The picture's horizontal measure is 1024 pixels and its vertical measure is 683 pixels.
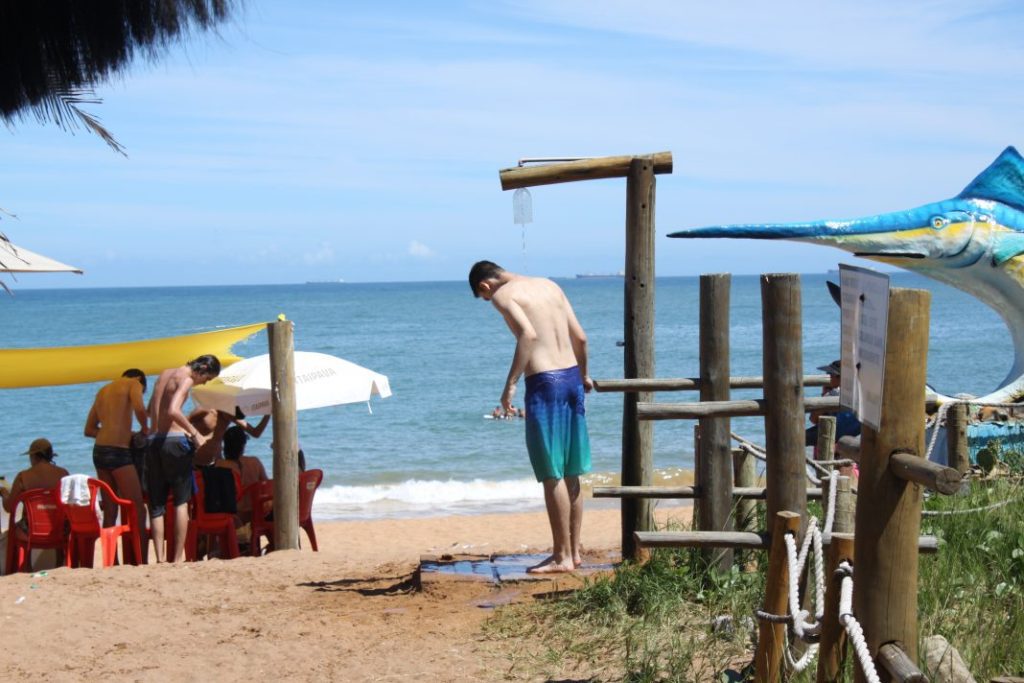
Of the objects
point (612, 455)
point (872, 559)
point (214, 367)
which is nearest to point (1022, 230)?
point (214, 367)

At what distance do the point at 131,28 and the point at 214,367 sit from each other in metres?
5.49

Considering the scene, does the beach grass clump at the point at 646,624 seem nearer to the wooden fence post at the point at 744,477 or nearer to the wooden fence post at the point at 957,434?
the wooden fence post at the point at 744,477

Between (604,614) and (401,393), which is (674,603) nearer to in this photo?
(604,614)

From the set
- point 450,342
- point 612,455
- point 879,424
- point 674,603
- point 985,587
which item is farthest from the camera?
point 450,342

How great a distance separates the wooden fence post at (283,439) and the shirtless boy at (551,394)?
2552 millimetres

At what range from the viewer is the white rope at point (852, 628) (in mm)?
2578

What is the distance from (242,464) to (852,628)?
684cm

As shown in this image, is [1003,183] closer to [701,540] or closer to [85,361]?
[701,540]

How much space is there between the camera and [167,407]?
8.41 m

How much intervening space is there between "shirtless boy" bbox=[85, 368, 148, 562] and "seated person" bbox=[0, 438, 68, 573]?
1.10 feet

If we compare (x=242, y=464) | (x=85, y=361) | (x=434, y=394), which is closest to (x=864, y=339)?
(x=242, y=464)

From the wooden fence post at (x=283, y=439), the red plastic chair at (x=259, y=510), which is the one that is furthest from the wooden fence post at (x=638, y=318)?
the red plastic chair at (x=259, y=510)

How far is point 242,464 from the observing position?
895 centimetres

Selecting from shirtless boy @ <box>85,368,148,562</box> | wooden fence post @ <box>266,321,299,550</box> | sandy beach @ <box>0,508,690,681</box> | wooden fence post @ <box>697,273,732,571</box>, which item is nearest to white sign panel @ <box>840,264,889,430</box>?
sandy beach @ <box>0,508,690,681</box>
